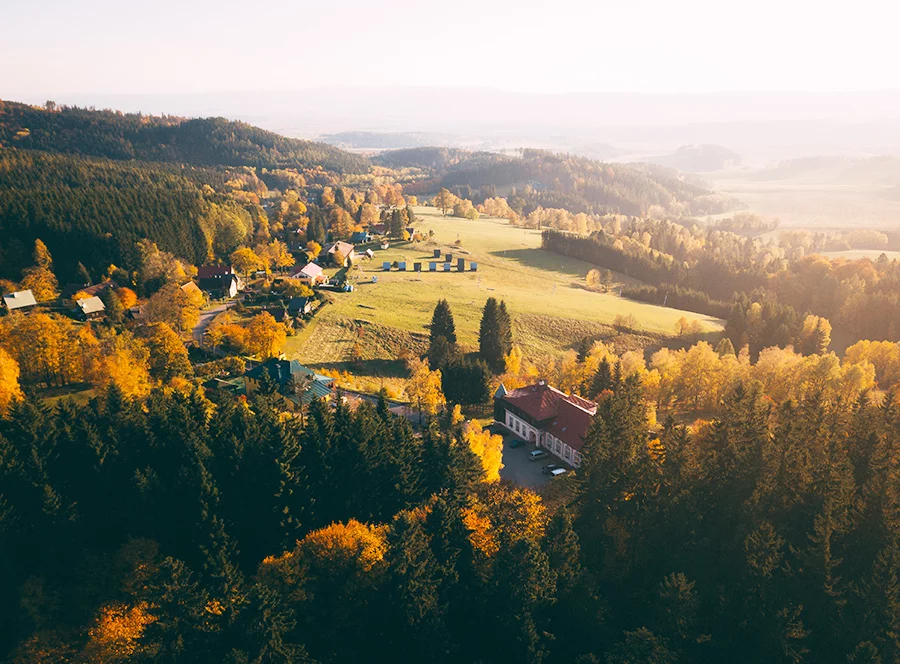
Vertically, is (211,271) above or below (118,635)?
above

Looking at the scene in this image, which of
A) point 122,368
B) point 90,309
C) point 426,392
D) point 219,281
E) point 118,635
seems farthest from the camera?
point 219,281

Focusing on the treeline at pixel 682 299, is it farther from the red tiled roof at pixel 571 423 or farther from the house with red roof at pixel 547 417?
the red tiled roof at pixel 571 423

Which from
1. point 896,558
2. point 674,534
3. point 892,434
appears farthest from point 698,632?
point 892,434

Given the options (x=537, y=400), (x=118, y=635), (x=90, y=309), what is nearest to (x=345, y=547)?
(x=118, y=635)

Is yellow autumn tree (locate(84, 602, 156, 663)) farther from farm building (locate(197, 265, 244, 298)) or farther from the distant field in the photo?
the distant field

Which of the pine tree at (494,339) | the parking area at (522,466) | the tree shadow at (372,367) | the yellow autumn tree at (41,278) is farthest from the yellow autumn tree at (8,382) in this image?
the pine tree at (494,339)

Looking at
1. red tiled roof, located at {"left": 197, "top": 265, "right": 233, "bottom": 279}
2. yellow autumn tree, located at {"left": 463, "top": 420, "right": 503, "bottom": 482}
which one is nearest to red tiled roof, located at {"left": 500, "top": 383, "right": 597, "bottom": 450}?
yellow autumn tree, located at {"left": 463, "top": 420, "right": 503, "bottom": 482}

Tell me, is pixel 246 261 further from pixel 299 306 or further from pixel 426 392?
pixel 426 392
